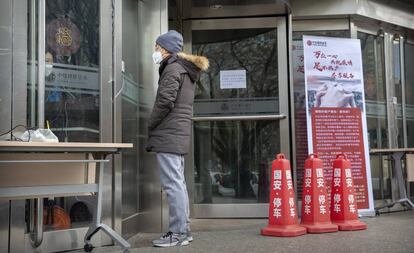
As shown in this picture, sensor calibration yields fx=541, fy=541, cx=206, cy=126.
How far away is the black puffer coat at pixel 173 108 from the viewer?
4500 millimetres

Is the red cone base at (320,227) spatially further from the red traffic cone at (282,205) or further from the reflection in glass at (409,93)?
the reflection in glass at (409,93)

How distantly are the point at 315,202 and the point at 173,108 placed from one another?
1.71 m

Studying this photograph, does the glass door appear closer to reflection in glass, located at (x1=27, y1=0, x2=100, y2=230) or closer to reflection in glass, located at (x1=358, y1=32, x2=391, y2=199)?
reflection in glass, located at (x1=358, y1=32, x2=391, y2=199)

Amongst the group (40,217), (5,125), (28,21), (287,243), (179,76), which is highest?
(28,21)

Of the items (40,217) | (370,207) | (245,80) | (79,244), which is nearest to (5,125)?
(40,217)

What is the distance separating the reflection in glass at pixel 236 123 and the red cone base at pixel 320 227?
5.22 ft

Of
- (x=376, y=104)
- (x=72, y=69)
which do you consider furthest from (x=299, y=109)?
(x=72, y=69)

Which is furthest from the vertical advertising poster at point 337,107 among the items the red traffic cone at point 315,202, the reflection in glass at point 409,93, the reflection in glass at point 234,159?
the reflection in glass at point 409,93

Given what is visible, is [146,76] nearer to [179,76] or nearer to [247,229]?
[179,76]

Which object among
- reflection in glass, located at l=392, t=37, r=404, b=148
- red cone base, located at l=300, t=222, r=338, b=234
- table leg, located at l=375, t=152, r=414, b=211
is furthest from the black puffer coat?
reflection in glass, located at l=392, t=37, r=404, b=148

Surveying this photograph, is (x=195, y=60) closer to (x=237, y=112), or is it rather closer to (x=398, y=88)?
(x=237, y=112)

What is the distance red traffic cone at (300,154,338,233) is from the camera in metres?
5.20

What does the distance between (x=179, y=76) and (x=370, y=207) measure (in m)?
3.21

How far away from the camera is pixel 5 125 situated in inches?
162
